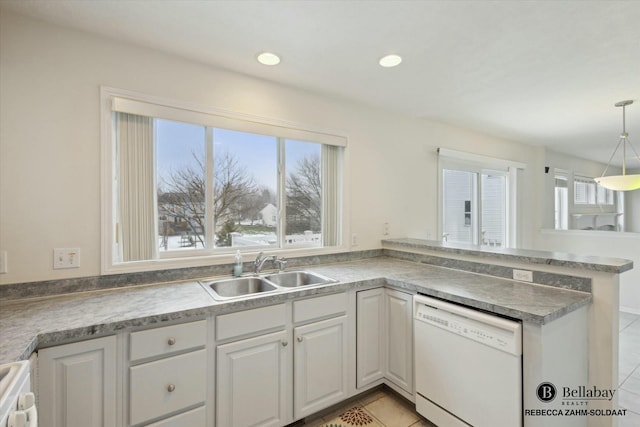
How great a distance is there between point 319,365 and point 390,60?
85.4 inches

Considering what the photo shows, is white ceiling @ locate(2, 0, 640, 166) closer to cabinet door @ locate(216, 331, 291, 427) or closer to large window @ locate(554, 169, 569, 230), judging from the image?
cabinet door @ locate(216, 331, 291, 427)

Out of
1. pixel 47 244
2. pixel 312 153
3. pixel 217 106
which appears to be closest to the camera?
pixel 47 244

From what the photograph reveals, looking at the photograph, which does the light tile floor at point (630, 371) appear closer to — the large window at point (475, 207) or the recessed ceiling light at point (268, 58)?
the large window at point (475, 207)

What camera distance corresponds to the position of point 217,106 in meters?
2.18

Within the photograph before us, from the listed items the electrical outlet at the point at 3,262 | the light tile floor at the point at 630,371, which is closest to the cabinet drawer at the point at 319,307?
the electrical outlet at the point at 3,262

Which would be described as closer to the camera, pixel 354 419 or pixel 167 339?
pixel 167 339

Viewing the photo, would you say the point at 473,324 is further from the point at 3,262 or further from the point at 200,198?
the point at 3,262

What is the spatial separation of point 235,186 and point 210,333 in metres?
A: 1.20

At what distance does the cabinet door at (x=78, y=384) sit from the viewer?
122 cm

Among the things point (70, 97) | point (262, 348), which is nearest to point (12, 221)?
point (70, 97)

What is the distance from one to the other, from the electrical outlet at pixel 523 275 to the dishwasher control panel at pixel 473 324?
62 cm

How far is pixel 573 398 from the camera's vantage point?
1.57 metres

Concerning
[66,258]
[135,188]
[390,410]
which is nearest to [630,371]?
[390,410]

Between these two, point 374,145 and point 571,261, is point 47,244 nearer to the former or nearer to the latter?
point 374,145
